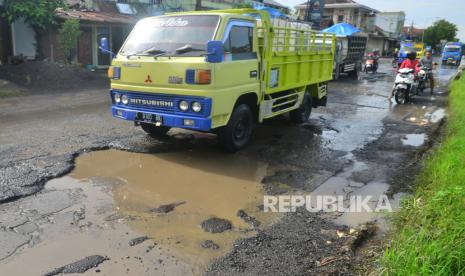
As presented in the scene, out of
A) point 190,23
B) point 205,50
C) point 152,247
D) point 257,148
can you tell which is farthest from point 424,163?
point 152,247

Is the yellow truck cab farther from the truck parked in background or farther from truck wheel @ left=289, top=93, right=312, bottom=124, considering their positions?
the truck parked in background

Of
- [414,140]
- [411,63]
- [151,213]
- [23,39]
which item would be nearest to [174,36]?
[151,213]

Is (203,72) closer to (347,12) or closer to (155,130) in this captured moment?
(155,130)

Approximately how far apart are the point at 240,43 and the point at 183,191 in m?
2.56

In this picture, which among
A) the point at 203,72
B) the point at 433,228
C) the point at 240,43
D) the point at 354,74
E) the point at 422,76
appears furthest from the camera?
the point at 354,74

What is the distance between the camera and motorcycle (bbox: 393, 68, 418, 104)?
1245cm

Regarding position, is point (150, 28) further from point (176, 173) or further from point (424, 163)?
point (424, 163)

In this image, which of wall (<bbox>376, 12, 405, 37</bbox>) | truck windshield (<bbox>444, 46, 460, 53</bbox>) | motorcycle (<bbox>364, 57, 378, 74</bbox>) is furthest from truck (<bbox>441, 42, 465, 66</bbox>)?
wall (<bbox>376, 12, 405, 37</bbox>)

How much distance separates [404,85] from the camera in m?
12.5

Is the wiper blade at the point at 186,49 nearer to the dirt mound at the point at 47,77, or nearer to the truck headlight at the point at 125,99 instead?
the truck headlight at the point at 125,99

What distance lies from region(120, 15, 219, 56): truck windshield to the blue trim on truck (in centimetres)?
64

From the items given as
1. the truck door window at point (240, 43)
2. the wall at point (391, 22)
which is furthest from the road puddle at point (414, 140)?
the wall at point (391, 22)

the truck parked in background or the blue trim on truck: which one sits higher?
the truck parked in background

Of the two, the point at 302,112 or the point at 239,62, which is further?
the point at 302,112
